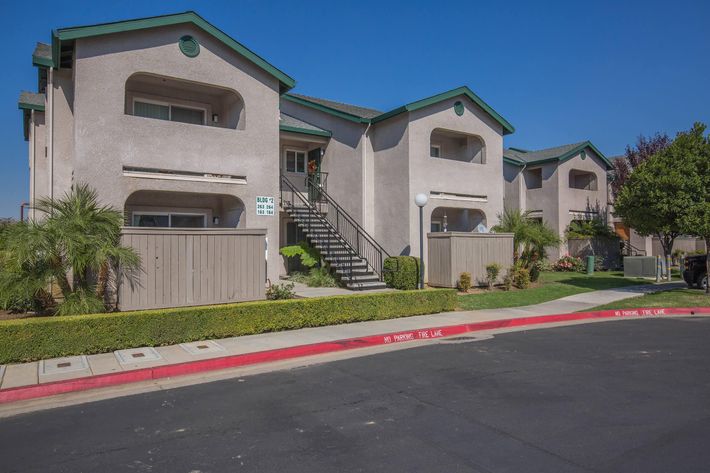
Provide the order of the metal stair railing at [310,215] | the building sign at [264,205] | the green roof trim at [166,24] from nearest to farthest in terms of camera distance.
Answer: the green roof trim at [166,24] < the building sign at [264,205] < the metal stair railing at [310,215]

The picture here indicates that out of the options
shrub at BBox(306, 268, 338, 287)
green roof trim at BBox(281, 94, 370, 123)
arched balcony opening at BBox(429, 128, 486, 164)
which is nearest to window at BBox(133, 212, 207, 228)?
shrub at BBox(306, 268, 338, 287)

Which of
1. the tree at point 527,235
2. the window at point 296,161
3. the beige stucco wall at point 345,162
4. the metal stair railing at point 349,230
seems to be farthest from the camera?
the window at point 296,161

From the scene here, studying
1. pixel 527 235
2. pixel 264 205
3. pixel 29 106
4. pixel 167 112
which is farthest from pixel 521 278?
pixel 29 106

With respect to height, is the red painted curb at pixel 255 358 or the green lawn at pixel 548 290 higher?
the green lawn at pixel 548 290

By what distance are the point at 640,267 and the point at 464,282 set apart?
40.7 ft

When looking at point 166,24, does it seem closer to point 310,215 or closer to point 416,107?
Result: point 310,215

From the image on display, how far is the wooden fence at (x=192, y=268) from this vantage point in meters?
10.2

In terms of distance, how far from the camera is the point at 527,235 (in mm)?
19312

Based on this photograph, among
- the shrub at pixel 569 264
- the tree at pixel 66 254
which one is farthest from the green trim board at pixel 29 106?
the shrub at pixel 569 264

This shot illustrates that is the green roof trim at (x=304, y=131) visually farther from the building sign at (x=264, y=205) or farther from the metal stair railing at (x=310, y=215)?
the building sign at (x=264, y=205)

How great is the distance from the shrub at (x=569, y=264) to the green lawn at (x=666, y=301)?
9.05 meters

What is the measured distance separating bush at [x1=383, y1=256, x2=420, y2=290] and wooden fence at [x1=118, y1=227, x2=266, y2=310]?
6043mm

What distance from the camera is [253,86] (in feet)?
48.7

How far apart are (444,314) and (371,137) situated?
30.8 feet
